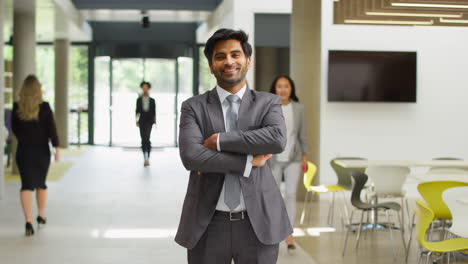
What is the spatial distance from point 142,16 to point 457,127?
1001 cm

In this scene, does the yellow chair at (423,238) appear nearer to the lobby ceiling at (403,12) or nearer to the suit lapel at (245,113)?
the lobby ceiling at (403,12)

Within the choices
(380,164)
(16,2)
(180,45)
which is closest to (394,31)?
(380,164)

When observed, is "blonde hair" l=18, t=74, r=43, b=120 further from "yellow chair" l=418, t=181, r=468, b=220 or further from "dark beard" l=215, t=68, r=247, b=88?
"dark beard" l=215, t=68, r=247, b=88

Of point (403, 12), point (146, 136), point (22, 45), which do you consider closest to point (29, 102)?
point (403, 12)

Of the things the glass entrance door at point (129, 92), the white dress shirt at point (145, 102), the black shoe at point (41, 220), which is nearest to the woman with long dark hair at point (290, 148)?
the black shoe at point (41, 220)

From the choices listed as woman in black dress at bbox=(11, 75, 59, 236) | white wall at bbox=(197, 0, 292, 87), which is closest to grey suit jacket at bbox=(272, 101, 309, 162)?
woman in black dress at bbox=(11, 75, 59, 236)

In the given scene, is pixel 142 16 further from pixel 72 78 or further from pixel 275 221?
pixel 275 221

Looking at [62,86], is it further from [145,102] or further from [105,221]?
[105,221]

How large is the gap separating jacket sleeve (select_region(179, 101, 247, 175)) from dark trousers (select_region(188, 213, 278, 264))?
0.68 feet

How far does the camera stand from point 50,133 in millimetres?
7633

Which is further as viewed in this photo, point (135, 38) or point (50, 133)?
point (135, 38)

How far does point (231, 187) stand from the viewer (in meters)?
2.90

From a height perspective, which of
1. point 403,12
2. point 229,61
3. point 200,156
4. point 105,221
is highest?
point 403,12

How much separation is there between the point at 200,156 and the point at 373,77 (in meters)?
8.75
